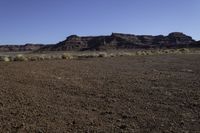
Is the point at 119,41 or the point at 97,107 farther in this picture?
the point at 119,41

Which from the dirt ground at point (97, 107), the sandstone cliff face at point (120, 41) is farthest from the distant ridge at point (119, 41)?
the dirt ground at point (97, 107)

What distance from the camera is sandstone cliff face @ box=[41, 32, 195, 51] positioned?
167988mm

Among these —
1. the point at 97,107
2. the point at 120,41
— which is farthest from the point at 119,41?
the point at 97,107

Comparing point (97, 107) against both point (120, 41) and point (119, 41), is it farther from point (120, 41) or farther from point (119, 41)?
point (119, 41)

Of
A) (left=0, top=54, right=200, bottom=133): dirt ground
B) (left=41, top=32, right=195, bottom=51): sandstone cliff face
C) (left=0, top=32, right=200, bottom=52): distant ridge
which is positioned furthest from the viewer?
(left=0, top=32, right=200, bottom=52): distant ridge

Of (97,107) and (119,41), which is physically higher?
(119,41)

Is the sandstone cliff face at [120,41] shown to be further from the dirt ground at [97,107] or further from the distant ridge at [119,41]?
the dirt ground at [97,107]

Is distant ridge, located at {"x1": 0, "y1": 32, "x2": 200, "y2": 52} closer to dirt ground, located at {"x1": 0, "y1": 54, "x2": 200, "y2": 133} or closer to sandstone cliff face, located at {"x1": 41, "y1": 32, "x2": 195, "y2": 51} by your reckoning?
sandstone cliff face, located at {"x1": 41, "y1": 32, "x2": 195, "y2": 51}

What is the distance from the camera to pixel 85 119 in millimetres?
8227

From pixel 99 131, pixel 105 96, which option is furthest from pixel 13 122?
pixel 105 96

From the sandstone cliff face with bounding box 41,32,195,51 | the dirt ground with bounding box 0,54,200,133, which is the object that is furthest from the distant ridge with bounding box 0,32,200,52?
the dirt ground with bounding box 0,54,200,133

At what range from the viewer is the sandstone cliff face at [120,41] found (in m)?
168

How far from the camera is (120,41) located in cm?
17388

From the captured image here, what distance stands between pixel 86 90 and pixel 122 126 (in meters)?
4.85
